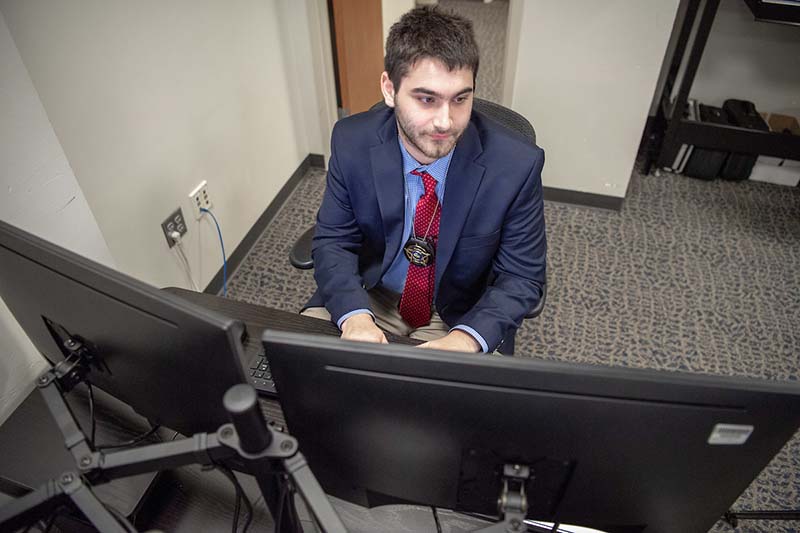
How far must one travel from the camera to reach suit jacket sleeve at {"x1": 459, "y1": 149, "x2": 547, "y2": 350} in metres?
1.27

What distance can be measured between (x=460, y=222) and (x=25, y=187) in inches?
36.7

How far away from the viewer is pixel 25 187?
3.39 feet

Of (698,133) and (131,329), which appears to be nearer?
(131,329)

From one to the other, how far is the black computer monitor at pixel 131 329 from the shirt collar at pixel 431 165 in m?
0.82

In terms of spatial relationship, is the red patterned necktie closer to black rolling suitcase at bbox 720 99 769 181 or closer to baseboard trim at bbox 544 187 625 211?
baseboard trim at bbox 544 187 625 211

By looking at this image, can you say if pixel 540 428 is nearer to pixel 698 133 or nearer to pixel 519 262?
pixel 519 262

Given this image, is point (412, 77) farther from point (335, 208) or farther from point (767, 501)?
point (767, 501)

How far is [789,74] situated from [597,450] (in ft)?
10.2

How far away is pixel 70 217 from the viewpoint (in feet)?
3.71

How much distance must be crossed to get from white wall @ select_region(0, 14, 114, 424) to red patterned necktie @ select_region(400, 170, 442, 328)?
79 centimetres

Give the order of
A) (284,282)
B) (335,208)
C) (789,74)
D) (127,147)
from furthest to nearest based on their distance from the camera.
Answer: (789,74) → (284,282) → (127,147) → (335,208)

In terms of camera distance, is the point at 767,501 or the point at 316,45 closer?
the point at 767,501

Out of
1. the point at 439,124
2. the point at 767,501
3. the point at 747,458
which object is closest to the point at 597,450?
the point at 747,458

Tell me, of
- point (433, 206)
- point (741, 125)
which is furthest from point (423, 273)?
point (741, 125)
